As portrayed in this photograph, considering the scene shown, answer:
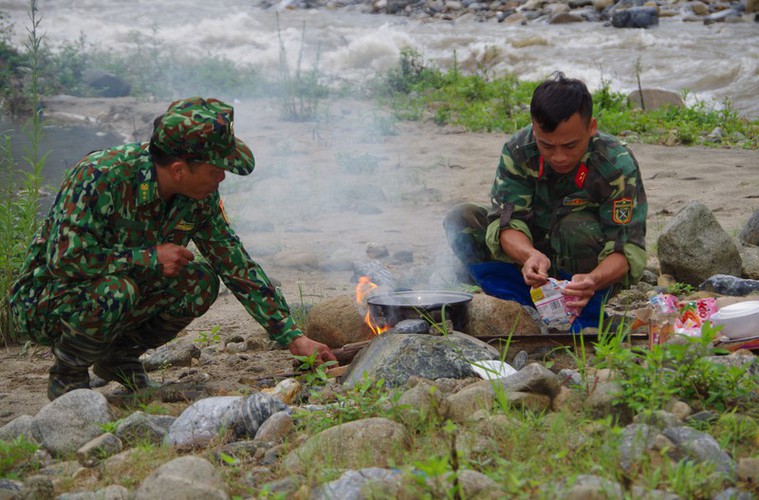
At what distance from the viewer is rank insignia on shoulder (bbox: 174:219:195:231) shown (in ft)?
12.8

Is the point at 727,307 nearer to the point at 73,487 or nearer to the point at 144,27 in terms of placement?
the point at 73,487

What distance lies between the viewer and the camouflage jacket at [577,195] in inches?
166

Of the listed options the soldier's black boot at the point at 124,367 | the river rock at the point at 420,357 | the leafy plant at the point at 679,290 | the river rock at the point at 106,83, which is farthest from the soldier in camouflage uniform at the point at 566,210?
the river rock at the point at 106,83

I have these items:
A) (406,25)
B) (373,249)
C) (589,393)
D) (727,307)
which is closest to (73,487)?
(589,393)

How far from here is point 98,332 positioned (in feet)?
12.2

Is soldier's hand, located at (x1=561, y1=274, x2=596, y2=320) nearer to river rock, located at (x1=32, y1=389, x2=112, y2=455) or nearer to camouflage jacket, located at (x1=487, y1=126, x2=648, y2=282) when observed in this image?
camouflage jacket, located at (x1=487, y1=126, x2=648, y2=282)

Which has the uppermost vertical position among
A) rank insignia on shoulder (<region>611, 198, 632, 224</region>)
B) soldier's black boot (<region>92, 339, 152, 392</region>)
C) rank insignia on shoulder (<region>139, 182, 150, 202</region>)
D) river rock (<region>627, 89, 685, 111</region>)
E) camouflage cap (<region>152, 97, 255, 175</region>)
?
camouflage cap (<region>152, 97, 255, 175</region>)

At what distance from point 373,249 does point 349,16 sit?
18985 mm

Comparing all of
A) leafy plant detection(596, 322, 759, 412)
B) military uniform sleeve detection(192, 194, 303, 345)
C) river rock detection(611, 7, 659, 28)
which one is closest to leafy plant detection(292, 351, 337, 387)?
military uniform sleeve detection(192, 194, 303, 345)

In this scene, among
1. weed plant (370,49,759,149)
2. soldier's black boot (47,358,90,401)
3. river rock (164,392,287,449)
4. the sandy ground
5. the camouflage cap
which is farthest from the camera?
weed plant (370,49,759,149)

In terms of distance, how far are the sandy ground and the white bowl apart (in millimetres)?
1851

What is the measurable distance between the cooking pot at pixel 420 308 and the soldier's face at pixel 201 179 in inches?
36.4

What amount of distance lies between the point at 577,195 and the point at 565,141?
41cm

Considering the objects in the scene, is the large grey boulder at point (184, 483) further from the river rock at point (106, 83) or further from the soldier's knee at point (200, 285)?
the river rock at point (106, 83)
